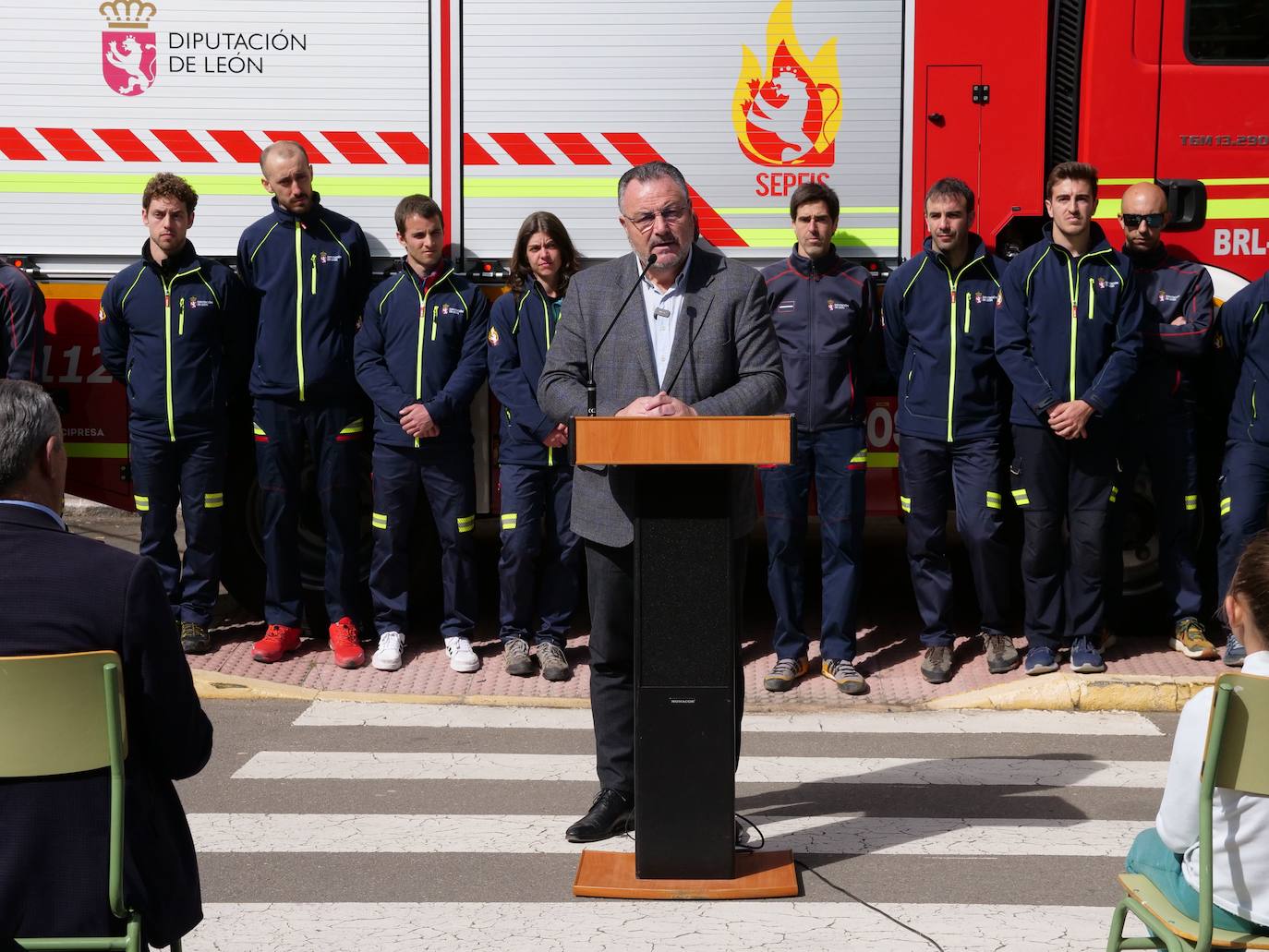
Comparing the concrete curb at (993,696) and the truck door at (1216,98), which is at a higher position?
the truck door at (1216,98)

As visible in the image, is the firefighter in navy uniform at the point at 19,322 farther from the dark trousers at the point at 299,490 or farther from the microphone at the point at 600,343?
the microphone at the point at 600,343

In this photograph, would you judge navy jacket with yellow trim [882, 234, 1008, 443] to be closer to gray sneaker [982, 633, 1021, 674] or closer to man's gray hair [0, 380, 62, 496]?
gray sneaker [982, 633, 1021, 674]

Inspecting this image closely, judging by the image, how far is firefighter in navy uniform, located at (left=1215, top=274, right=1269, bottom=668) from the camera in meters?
6.96

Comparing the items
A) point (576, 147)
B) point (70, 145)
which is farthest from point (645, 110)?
point (70, 145)

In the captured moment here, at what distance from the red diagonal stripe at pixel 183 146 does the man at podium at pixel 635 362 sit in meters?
3.21

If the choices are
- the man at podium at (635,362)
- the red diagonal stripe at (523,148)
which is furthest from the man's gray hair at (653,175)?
the red diagonal stripe at (523,148)

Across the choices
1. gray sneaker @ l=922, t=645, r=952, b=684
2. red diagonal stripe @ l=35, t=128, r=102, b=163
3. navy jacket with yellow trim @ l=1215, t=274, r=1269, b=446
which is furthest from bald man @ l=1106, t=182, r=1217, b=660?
red diagonal stripe @ l=35, t=128, r=102, b=163

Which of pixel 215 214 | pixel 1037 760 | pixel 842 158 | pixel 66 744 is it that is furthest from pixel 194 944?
pixel 842 158

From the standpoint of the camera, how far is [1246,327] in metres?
7.01

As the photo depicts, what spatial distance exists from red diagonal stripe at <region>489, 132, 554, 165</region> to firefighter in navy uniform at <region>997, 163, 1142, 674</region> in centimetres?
229

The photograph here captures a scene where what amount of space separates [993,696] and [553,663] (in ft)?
6.73

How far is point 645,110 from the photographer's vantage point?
7340 millimetres

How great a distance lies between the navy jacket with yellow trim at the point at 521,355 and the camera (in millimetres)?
7203

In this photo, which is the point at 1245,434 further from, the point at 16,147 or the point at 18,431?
the point at 16,147
